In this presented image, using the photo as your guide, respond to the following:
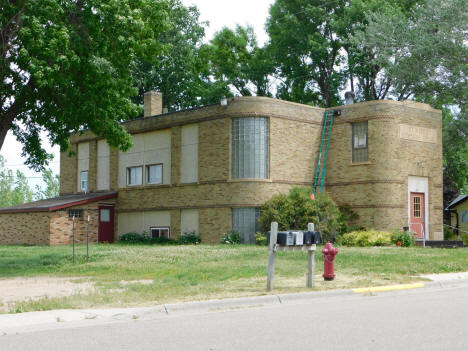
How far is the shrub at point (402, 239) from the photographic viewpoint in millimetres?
28398

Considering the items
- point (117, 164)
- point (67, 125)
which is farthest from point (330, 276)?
point (117, 164)

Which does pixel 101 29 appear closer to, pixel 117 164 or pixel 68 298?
pixel 68 298

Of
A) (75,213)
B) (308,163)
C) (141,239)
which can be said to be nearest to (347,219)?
(308,163)

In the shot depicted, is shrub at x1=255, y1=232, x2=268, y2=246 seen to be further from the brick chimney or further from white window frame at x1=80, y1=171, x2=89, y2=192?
white window frame at x1=80, y1=171, x2=89, y2=192

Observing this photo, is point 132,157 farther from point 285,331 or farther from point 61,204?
point 285,331

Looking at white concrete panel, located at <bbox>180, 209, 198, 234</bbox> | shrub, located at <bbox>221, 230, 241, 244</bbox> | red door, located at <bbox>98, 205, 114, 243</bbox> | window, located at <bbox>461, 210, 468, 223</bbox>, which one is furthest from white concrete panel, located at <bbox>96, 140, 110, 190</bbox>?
window, located at <bbox>461, 210, 468, 223</bbox>

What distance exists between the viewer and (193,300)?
11.6 meters

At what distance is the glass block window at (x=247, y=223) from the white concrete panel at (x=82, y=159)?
1320cm

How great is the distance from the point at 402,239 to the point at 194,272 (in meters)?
14.9

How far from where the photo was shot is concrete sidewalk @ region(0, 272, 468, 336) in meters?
9.48

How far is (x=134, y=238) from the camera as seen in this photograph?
35188 millimetres

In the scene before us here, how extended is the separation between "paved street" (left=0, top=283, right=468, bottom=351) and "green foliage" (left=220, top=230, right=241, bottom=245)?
18552mm

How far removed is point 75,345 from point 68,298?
4248 mm

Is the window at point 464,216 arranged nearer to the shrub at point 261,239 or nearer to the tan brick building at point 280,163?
the tan brick building at point 280,163
